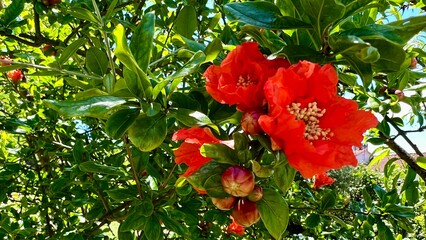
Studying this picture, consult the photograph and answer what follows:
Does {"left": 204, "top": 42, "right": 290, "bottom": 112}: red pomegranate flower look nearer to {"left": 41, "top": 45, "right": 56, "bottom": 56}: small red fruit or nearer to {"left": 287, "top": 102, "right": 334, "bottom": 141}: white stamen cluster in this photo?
{"left": 287, "top": 102, "right": 334, "bottom": 141}: white stamen cluster

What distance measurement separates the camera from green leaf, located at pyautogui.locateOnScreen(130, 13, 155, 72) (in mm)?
688

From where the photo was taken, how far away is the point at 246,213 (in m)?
0.69

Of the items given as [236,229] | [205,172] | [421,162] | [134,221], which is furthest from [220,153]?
[236,229]

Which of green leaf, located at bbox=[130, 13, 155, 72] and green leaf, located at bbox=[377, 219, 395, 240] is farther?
green leaf, located at bbox=[377, 219, 395, 240]

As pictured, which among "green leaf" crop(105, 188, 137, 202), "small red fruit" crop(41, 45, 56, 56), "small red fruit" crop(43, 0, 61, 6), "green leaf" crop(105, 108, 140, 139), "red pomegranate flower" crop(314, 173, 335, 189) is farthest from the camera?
"red pomegranate flower" crop(314, 173, 335, 189)

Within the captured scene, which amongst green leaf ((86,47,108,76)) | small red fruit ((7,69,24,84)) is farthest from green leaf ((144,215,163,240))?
small red fruit ((7,69,24,84))

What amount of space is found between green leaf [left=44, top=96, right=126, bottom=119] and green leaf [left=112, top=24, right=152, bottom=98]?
0.03 m

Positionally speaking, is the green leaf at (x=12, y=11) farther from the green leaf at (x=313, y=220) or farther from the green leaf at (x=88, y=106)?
the green leaf at (x=313, y=220)

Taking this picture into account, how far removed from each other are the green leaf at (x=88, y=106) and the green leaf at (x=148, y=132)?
0.05 m

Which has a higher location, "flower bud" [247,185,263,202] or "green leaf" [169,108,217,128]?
"green leaf" [169,108,217,128]

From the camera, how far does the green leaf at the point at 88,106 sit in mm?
613

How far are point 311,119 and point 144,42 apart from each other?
10.9 inches

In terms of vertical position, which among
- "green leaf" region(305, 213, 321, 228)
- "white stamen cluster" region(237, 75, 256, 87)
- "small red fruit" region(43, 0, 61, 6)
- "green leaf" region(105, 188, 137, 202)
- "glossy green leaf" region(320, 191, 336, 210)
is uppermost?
"white stamen cluster" region(237, 75, 256, 87)

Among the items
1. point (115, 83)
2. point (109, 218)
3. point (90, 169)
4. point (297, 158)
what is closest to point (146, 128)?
point (115, 83)
